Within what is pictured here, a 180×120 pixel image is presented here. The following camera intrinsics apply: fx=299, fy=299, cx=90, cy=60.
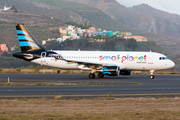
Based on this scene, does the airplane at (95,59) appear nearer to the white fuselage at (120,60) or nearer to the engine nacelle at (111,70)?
the white fuselage at (120,60)

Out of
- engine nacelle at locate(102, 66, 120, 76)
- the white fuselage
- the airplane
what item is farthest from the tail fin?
engine nacelle at locate(102, 66, 120, 76)

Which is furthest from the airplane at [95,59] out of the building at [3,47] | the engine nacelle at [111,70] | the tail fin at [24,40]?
the building at [3,47]

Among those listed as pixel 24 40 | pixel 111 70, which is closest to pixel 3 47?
pixel 24 40

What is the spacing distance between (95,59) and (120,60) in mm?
3746

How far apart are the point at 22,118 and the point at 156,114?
6211 millimetres

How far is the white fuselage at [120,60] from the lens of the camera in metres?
43.2

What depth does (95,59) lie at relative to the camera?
4450cm

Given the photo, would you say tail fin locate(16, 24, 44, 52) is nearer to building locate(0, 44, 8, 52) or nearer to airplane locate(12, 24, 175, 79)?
airplane locate(12, 24, 175, 79)

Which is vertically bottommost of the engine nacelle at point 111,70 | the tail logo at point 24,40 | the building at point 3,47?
the engine nacelle at point 111,70

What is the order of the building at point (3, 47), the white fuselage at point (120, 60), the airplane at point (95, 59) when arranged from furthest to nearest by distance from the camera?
the building at point (3, 47) < the white fuselage at point (120, 60) < the airplane at point (95, 59)

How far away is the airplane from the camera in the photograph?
43.1 meters

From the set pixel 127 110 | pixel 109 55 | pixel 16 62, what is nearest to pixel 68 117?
pixel 127 110

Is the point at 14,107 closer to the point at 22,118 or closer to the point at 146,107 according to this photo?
the point at 22,118

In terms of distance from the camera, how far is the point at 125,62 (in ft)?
143
